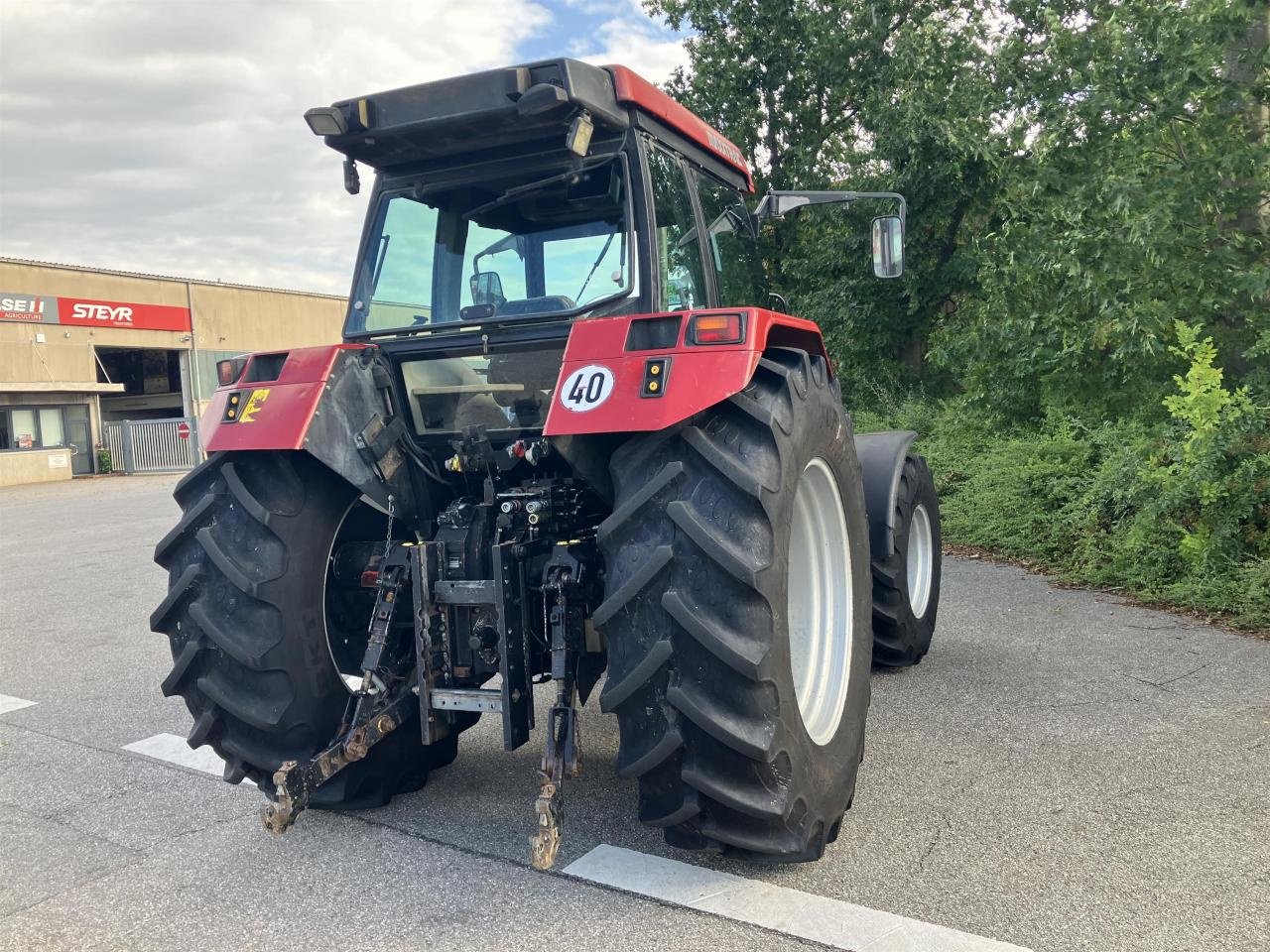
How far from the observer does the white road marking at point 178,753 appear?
4.17 meters

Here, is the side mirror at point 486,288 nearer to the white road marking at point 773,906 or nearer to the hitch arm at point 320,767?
the hitch arm at point 320,767

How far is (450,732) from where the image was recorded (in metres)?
3.78

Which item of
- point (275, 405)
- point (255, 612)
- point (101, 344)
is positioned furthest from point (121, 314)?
point (255, 612)

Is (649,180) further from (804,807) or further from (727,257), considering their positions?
(804,807)

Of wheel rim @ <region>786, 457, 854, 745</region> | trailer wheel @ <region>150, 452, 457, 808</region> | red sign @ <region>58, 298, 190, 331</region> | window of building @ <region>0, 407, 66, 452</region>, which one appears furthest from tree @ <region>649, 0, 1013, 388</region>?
red sign @ <region>58, 298, 190, 331</region>

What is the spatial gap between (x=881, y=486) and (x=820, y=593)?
1504 mm

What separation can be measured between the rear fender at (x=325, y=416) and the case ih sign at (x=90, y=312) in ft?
96.7

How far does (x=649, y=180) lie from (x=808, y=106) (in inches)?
486

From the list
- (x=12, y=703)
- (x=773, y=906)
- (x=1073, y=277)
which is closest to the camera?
(x=773, y=906)

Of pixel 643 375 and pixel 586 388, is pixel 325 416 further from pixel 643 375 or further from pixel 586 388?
pixel 643 375

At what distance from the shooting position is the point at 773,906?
2.74 metres

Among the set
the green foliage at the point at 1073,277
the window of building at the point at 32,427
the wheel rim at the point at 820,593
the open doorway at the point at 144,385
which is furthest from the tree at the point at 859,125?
the open doorway at the point at 144,385

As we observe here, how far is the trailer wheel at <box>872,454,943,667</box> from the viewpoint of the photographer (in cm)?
493

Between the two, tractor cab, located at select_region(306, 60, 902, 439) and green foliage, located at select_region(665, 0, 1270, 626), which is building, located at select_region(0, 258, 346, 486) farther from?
tractor cab, located at select_region(306, 60, 902, 439)
